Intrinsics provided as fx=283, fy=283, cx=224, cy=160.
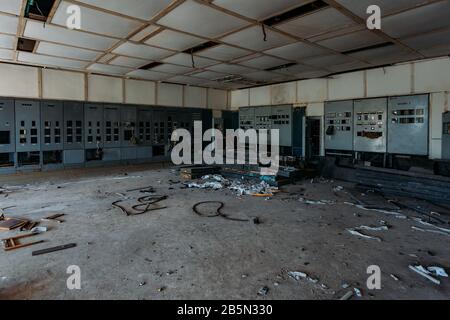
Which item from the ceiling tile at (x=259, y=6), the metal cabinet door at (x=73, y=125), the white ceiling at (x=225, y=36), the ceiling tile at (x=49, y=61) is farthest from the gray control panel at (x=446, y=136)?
the metal cabinet door at (x=73, y=125)

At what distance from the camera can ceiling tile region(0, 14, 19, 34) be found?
13.9 feet

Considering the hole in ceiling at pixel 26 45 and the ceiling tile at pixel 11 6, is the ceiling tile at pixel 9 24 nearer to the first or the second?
the ceiling tile at pixel 11 6

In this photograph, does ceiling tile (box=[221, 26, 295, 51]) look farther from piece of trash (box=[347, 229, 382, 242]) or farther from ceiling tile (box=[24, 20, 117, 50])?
piece of trash (box=[347, 229, 382, 242])

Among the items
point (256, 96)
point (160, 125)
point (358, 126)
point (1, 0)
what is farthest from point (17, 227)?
point (256, 96)

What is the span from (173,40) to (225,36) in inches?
38.6

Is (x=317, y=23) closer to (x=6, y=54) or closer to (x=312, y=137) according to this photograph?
(x=312, y=137)

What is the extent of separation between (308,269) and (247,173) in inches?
177

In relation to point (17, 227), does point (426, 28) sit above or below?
above

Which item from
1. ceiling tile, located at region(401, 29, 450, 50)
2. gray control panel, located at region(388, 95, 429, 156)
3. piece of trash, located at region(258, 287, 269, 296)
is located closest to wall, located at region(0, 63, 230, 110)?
Result: gray control panel, located at region(388, 95, 429, 156)

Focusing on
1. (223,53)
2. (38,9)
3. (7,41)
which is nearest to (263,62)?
(223,53)

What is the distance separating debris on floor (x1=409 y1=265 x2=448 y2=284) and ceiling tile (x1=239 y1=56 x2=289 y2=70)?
203 inches

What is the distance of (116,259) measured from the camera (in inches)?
110

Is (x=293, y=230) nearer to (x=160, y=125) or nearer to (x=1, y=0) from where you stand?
(x=1, y=0)

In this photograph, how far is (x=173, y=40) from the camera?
5254mm
